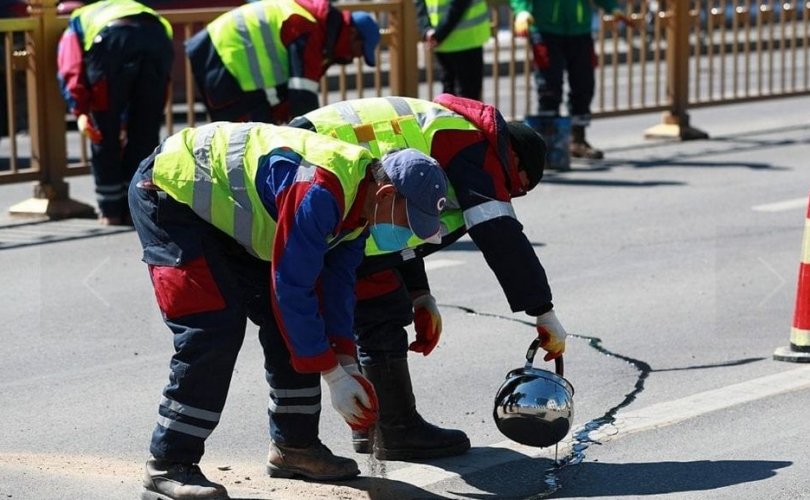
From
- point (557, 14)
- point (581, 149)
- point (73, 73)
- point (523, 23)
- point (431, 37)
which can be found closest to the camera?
point (73, 73)

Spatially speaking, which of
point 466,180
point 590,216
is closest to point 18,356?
point 466,180

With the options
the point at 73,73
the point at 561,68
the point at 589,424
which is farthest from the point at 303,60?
the point at 561,68

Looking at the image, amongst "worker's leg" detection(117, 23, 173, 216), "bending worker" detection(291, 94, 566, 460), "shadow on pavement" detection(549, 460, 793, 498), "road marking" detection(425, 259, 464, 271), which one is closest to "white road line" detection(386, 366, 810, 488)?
"bending worker" detection(291, 94, 566, 460)

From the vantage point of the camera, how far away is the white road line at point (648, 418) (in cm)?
523

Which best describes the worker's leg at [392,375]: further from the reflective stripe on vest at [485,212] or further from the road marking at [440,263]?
the road marking at [440,263]

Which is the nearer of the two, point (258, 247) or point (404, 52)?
point (258, 247)

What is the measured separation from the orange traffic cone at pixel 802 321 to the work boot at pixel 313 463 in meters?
2.41

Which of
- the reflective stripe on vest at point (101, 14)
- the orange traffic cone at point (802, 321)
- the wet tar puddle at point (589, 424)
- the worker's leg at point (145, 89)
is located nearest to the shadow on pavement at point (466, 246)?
the wet tar puddle at point (589, 424)

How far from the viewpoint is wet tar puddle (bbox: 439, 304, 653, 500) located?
5.14 meters

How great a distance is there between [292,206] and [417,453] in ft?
4.36

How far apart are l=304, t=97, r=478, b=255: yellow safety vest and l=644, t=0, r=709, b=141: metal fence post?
9.46 m

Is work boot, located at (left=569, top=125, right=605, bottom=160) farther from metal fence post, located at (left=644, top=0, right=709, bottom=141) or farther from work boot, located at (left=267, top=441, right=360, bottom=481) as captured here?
work boot, located at (left=267, top=441, right=360, bottom=481)

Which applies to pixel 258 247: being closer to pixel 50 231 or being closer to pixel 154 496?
pixel 154 496

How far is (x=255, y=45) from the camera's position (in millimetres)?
8953
